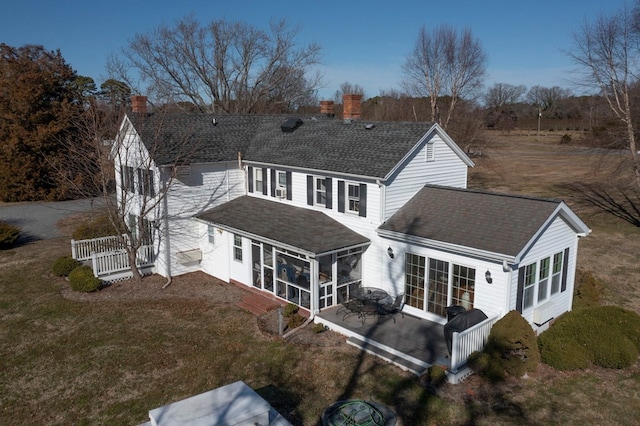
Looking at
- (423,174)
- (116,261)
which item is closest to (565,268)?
(423,174)

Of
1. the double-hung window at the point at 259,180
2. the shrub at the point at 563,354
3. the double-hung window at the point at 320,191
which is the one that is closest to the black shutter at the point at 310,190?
the double-hung window at the point at 320,191

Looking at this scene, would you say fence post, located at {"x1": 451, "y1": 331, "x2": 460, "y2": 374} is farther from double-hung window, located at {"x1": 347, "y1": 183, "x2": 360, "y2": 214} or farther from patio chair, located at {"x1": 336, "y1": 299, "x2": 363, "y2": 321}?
double-hung window, located at {"x1": 347, "y1": 183, "x2": 360, "y2": 214}

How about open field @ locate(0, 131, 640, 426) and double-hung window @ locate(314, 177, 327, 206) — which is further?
double-hung window @ locate(314, 177, 327, 206)

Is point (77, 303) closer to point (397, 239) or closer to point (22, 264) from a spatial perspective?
point (22, 264)

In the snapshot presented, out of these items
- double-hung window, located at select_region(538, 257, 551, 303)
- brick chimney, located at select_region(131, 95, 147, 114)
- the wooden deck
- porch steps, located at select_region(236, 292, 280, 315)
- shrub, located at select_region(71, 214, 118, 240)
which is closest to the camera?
the wooden deck

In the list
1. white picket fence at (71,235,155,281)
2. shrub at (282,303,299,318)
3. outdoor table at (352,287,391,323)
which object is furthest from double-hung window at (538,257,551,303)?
white picket fence at (71,235,155,281)

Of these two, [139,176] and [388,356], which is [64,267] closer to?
[139,176]
